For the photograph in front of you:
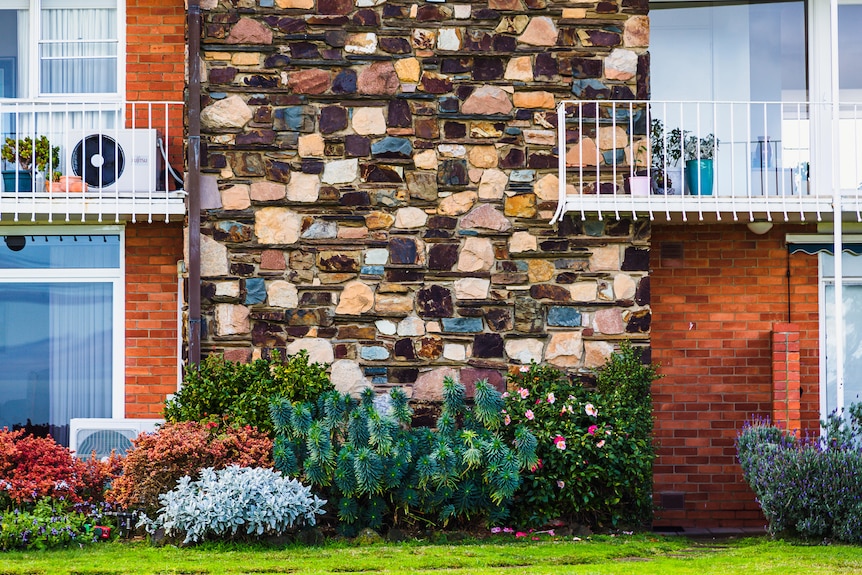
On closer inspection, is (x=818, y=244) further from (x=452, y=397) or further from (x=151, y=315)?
(x=151, y=315)

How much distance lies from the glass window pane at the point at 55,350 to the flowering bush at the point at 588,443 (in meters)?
4.19

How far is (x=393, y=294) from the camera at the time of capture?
1005cm

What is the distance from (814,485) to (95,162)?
7.02 meters

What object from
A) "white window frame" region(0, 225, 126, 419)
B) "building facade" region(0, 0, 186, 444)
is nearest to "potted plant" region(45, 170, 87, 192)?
"building facade" region(0, 0, 186, 444)

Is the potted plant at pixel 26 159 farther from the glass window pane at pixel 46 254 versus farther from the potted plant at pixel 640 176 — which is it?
the potted plant at pixel 640 176

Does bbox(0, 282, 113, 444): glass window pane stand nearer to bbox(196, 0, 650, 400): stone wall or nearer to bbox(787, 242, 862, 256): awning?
bbox(196, 0, 650, 400): stone wall

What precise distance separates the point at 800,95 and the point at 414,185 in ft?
13.5

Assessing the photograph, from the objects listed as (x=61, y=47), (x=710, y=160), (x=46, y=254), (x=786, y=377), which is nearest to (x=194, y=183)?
(x=46, y=254)

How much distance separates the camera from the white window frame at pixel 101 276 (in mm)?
10898

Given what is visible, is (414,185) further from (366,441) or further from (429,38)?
(366,441)

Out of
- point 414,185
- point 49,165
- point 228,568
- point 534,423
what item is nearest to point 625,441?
point 534,423

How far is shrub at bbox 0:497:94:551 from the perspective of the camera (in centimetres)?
854

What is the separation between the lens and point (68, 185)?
33.9 feet

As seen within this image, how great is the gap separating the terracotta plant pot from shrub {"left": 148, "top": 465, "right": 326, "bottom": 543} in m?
3.21
